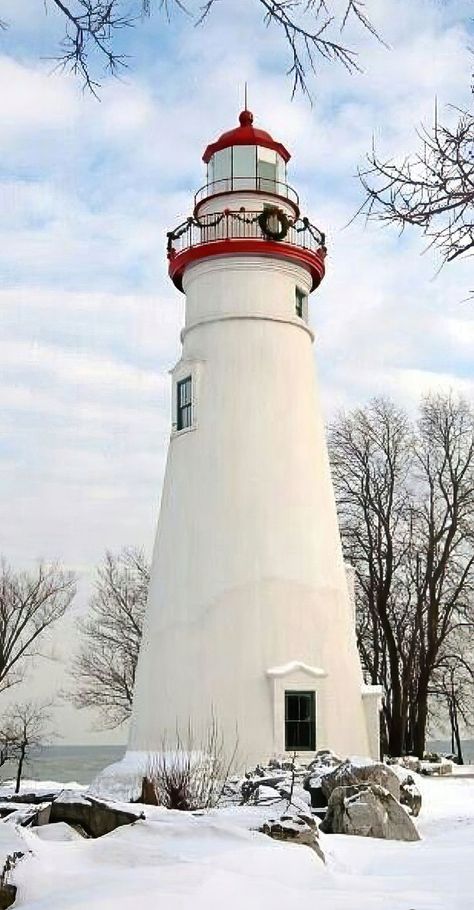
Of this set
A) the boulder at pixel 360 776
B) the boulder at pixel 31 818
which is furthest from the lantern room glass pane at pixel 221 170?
the boulder at pixel 31 818

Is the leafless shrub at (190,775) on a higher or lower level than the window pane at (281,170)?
lower

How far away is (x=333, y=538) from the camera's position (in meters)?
20.5

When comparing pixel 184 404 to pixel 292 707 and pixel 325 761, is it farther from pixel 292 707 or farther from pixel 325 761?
pixel 325 761

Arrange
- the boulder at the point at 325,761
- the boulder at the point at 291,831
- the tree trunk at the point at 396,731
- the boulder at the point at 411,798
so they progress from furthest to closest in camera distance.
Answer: the tree trunk at the point at 396,731
the boulder at the point at 325,761
the boulder at the point at 411,798
the boulder at the point at 291,831

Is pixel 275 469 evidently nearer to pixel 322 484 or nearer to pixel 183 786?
pixel 322 484

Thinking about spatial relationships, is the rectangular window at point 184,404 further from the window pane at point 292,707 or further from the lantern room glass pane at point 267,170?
the window pane at point 292,707

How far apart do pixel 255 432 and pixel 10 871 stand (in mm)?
14117

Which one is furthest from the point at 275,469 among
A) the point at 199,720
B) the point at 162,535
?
the point at 199,720

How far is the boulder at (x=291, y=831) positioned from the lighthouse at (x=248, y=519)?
10.0 m

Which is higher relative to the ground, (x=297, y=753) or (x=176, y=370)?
(x=176, y=370)

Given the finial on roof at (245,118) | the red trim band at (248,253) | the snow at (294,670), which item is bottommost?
the snow at (294,670)

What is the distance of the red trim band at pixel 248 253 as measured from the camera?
68.1 ft

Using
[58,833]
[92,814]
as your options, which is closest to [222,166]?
[92,814]

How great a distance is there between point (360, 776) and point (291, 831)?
5.38m
